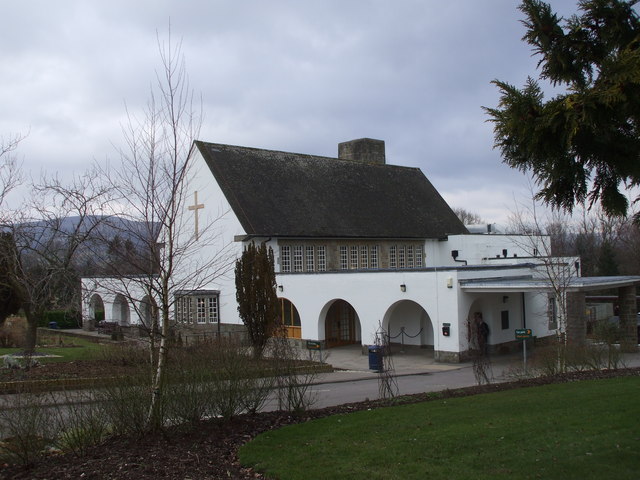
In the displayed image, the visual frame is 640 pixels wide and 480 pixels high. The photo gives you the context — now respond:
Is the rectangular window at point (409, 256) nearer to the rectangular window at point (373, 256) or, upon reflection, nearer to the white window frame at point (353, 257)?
the rectangular window at point (373, 256)

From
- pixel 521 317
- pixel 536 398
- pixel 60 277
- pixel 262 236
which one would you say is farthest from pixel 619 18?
pixel 262 236

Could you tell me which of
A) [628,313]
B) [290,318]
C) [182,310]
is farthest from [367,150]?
[182,310]

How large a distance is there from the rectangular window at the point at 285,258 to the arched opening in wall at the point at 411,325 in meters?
6.65

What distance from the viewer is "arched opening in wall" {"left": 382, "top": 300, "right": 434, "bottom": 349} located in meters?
29.8

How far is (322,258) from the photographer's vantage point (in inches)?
1372

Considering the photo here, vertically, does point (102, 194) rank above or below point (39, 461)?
above

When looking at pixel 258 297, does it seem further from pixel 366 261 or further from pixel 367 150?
pixel 367 150

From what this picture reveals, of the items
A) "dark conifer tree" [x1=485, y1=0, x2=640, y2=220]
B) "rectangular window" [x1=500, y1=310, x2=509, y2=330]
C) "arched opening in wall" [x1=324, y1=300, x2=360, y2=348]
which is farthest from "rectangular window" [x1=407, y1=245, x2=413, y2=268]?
"dark conifer tree" [x1=485, y1=0, x2=640, y2=220]

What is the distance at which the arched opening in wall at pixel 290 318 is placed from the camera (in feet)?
102

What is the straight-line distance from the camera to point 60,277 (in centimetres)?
2025

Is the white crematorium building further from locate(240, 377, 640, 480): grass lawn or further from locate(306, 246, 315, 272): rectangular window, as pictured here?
locate(240, 377, 640, 480): grass lawn

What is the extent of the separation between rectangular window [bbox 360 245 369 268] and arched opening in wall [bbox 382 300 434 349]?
6.83 meters

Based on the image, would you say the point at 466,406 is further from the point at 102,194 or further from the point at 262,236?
the point at 262,236

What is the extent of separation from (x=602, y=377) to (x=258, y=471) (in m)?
11.6
